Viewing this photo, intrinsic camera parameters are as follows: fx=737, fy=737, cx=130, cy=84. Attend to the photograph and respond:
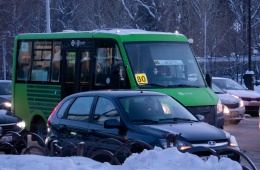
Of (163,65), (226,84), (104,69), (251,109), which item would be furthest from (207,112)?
(226,84)

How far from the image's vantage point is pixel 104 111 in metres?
12.0

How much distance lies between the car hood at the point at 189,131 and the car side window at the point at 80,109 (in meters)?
1.38

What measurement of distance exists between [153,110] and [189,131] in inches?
41.9

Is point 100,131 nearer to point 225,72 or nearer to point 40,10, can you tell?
point 225,72

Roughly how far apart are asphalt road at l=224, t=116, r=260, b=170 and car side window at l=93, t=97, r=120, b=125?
3133mm

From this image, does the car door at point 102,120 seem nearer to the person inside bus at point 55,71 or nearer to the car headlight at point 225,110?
the person inside bus at point 55,71

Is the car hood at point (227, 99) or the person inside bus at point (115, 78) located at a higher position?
the person inside bus at point (115, 78)

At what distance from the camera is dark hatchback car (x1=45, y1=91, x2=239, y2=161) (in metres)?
11.1

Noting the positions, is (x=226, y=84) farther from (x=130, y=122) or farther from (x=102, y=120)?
(x=130, y=122)

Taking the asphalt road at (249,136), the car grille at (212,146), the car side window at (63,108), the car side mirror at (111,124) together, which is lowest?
the asphalt road at (249,136)

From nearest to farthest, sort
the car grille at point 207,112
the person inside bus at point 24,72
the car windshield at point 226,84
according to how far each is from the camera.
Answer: the car grille at point 207,112, the person inside bus at point 24,72, the car windshield at point 226,84

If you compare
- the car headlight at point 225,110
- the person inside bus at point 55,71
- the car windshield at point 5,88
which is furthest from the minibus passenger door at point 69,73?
the car windshield at point 5,88

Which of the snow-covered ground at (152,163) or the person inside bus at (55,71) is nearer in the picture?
the snow-covered ground at (152,163)

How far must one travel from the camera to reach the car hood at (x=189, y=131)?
11.0 metres
